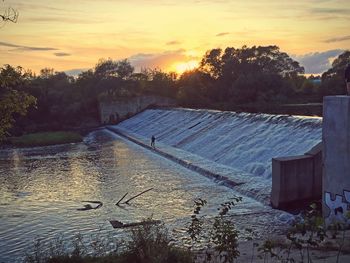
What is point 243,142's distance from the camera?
22203 millimetres

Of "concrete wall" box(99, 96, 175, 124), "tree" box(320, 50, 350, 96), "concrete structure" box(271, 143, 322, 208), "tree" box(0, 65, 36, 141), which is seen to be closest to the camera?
"tree" box(0, 65, 36, 141)

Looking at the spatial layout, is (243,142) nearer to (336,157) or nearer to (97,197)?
(97,197)

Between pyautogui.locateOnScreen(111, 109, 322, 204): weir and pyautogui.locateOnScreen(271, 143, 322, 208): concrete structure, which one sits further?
pyautogui.locateOnScreen(111, 109, 322, 204): weir

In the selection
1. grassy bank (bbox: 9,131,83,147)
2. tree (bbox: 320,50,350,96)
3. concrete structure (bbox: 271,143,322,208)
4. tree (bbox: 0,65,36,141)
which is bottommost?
grassy bank (bbox: 9,131,83,147)

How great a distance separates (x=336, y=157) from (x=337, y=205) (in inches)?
42.2

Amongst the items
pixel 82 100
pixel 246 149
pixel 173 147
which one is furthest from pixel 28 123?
pixel 246 149

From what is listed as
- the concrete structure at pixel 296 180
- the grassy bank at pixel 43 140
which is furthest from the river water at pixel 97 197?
the grassy bank at pixel 43 140

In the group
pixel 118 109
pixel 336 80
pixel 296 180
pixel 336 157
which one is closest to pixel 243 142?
pixel 296 180

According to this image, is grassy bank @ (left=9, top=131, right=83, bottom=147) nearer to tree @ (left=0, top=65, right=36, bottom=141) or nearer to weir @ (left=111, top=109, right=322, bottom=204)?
weir @ (left=111, top=109, right=322, bottom=204)

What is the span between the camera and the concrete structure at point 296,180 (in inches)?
512

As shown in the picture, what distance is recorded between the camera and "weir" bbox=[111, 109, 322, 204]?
17.3m

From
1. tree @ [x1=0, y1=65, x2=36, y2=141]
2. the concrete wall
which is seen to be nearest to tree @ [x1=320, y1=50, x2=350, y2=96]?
the concrete wall

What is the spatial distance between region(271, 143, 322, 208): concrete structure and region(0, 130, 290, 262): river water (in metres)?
0.68

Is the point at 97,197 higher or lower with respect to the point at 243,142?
lower
